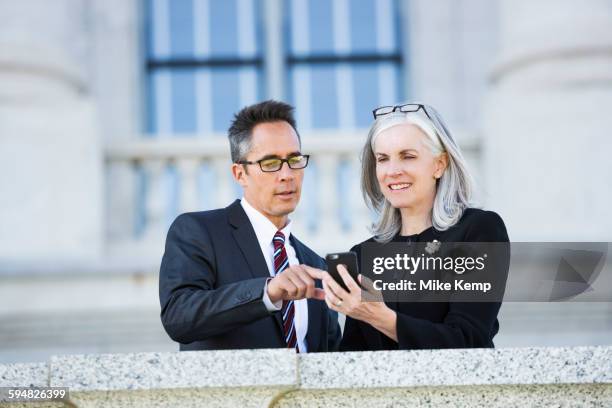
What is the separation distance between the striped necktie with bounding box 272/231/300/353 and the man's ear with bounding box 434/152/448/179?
0.67 meters

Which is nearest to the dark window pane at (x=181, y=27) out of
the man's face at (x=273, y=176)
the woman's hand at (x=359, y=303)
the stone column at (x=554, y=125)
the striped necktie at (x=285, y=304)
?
the stone column at (x=554, y=125)

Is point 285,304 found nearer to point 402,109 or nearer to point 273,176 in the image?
point 273,176

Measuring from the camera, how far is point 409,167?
457cm

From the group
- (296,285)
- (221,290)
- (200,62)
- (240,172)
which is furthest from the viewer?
(200,62)

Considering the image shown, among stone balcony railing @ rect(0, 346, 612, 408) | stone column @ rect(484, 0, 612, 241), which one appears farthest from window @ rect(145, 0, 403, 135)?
stone balcony railing @ rect(0, 346, 612, 408)

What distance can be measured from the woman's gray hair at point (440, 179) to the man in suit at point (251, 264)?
0.34m

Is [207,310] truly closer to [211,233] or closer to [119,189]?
[211,233]

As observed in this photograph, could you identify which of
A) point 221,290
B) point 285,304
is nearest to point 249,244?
point 285,304

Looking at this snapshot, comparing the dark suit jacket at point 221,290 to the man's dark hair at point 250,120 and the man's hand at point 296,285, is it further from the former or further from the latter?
the man's dark hair at point 250,120

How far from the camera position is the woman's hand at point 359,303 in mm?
4129

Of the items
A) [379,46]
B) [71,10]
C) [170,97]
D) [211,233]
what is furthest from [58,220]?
[211,233]

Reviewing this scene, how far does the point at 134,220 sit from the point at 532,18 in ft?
11.6

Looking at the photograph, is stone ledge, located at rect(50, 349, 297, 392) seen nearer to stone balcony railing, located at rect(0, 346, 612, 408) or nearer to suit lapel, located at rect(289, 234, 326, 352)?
stone balcony railing, located at rect(0, 346, 612, 408)

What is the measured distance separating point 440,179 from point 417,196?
0.10 meters
